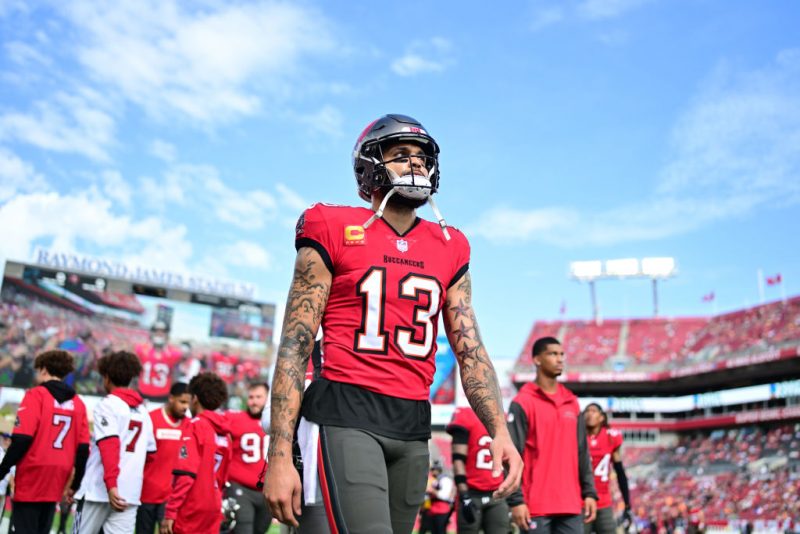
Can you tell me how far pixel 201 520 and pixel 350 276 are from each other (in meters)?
4.61

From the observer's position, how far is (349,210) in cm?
294

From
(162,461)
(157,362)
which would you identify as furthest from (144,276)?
(162,461)

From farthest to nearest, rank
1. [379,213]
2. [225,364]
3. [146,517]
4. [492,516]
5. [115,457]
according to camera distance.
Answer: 1. [225,364]
2. [492,516]
3. [146,517]
4. [115,457]
5. [379,213]

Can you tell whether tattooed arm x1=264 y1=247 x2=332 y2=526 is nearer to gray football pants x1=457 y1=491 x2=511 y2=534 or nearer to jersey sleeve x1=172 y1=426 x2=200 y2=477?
jersey sleeve x1=172 y1=426 x2=200 y2=477

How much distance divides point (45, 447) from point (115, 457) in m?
0.80

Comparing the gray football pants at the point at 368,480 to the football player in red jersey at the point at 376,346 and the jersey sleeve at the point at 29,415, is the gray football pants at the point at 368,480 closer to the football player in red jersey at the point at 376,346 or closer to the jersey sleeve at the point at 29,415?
the football player in red jersey at the point at 376,346

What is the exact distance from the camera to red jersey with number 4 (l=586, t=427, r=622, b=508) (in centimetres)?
862

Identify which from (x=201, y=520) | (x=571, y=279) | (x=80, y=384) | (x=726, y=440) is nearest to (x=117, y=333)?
(x=80, y=384)

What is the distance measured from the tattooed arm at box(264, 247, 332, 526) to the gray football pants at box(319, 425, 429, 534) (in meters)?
0.13

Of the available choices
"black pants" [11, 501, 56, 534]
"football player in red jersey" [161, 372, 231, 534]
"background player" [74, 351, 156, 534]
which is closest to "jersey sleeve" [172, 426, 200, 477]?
"football player in red jersey" [161, 372, 231, 534]

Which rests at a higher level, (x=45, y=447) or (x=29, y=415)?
(x=29, y=415)

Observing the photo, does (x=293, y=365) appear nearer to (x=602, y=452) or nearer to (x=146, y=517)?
(x=146, y=517)

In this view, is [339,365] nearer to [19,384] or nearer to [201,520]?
[201,520]

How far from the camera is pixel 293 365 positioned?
2.80 meters
